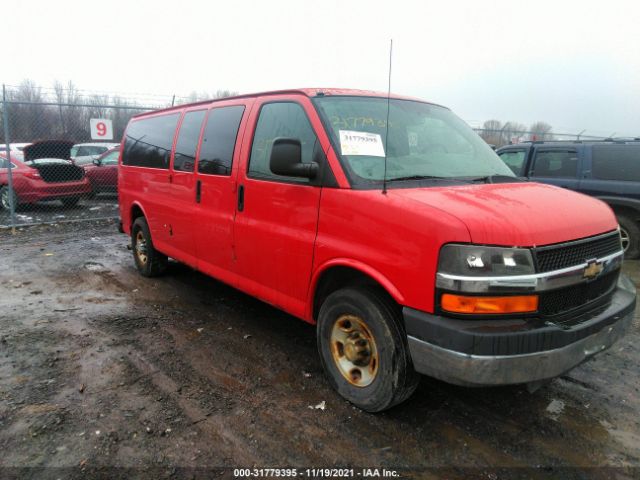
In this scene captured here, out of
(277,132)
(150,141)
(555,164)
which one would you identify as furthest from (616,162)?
(150,141)

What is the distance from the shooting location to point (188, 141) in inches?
188

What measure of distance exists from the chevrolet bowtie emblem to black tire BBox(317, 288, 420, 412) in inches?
44.8

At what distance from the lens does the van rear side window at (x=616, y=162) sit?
23.1 feet

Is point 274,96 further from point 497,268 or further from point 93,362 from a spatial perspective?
point 93,362

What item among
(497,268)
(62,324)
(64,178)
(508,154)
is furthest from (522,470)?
(64,178)

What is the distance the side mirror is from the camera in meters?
3.07

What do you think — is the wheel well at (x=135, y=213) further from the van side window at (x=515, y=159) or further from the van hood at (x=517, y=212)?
the van side window at (x=515, y=159)

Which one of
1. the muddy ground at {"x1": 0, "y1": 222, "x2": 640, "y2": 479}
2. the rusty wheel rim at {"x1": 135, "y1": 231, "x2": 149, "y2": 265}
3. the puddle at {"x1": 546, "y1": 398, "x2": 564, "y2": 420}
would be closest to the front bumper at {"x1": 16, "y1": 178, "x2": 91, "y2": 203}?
the rusty wheel rim at {"x1": 135, "y1": 231, "x2": 149, "y2": 265}

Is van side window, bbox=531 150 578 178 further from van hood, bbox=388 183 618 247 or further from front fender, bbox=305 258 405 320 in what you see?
front fender, bbox=305 258 405 320

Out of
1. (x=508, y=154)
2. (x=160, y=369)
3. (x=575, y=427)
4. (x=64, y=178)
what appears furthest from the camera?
(x=64, y=178)

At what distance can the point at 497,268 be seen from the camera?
2.44 meters

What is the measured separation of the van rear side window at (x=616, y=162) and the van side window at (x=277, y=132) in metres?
5.99

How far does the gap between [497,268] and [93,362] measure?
321cm

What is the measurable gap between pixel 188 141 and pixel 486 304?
3.51 m
